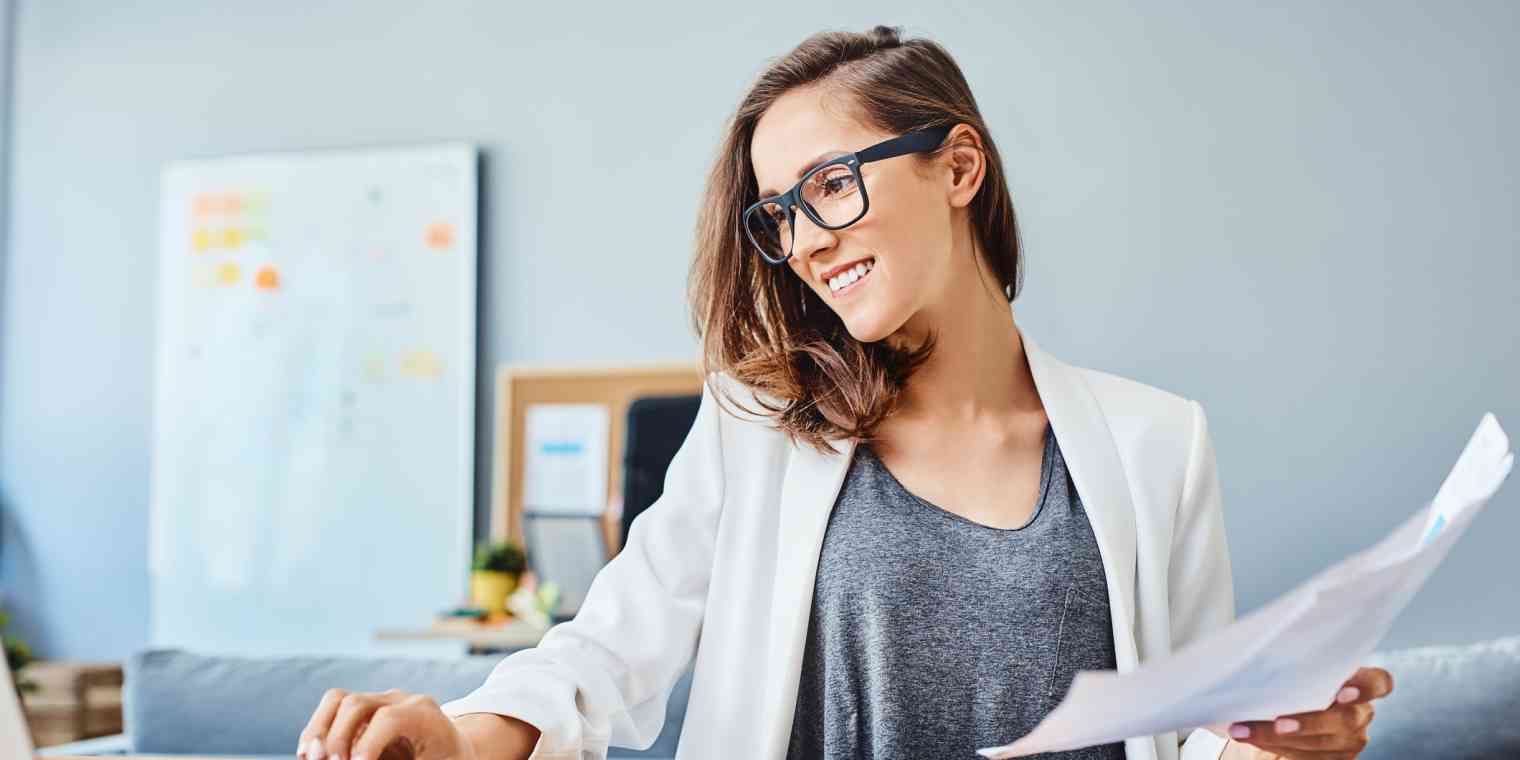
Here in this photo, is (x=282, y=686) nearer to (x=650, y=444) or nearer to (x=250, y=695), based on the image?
(x=250, y=695)

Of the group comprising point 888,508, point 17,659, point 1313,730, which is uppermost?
point 888,508

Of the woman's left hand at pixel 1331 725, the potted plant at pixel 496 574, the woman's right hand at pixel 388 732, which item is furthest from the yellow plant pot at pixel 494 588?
the woman's left hand at pixel 1331 725

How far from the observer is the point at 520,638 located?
303 cm

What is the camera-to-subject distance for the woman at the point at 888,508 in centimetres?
104

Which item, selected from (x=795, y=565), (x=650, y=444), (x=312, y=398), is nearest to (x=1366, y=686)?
(x=795, y=565)

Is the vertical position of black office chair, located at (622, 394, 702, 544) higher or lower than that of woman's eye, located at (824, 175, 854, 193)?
lower

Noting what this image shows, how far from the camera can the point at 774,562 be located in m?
1.09

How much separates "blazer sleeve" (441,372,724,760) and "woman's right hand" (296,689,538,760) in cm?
5

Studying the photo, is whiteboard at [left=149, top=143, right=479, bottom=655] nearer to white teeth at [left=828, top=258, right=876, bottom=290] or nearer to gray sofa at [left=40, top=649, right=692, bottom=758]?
gray sofa at [left=40, top=649, right=692, bottom=758]

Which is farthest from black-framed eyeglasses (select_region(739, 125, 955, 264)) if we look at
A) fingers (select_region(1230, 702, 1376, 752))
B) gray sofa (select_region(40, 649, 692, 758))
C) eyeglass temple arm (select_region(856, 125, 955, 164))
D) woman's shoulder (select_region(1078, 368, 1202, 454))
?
gray sofa (select_region(40, 649, 692, 758))

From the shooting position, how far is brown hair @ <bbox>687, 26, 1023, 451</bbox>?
1131 mm

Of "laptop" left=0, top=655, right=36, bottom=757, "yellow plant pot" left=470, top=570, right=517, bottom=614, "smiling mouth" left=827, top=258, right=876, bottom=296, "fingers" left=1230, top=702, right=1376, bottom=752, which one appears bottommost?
"yellow plant pot" left=470, top=570, right=517, bottom=614

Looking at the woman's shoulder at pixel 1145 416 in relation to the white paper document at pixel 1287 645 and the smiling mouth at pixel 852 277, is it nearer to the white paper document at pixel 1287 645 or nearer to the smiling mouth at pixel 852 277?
the smiling mouth at pixel 852 277

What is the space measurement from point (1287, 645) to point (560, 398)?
3.15 meters
